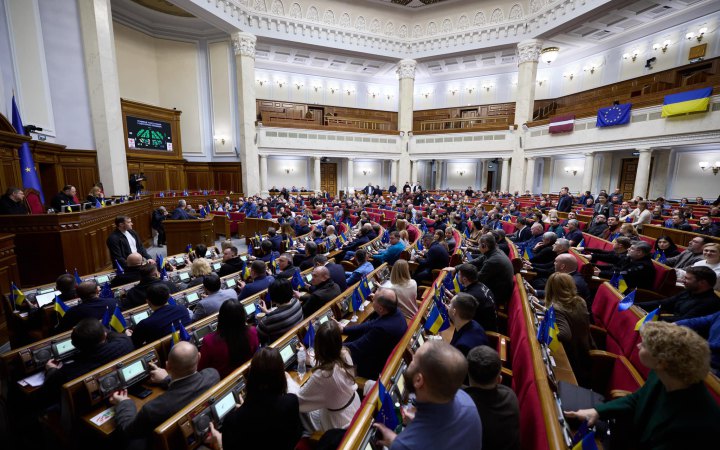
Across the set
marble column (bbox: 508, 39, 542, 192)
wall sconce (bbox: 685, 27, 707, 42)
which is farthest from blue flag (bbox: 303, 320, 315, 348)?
wall sconce (bbox: 685, 27, 707, 42)

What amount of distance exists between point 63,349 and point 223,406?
1785 millimetres

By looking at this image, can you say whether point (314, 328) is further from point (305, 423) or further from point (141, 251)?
point (141, 251)

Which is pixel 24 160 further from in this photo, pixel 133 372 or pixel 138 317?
pixel 133 372

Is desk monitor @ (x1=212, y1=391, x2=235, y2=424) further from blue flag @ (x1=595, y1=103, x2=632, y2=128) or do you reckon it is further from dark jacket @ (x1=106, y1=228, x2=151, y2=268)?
blue flag @ (x1=595, y1=103, x2=632, y2=128)

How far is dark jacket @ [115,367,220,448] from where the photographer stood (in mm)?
1883

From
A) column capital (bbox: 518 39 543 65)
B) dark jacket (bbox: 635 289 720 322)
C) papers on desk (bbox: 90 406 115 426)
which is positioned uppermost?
column capital (bbox: 518 39 543 65)

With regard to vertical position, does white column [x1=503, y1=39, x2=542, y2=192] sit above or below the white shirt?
above

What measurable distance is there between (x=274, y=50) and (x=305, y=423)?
21.7 m

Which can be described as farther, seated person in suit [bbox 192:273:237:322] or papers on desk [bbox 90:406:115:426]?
seated person in suit [bbox 192:273:237:322]

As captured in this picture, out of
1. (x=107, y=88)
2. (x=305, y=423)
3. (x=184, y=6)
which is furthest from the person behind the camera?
(x=184, y=6)

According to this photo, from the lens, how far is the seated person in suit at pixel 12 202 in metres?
5.46

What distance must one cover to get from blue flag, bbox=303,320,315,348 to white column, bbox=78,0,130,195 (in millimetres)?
11395

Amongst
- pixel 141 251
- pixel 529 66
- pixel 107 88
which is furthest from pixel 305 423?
pixel 529 66

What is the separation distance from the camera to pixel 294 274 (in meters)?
4.32
